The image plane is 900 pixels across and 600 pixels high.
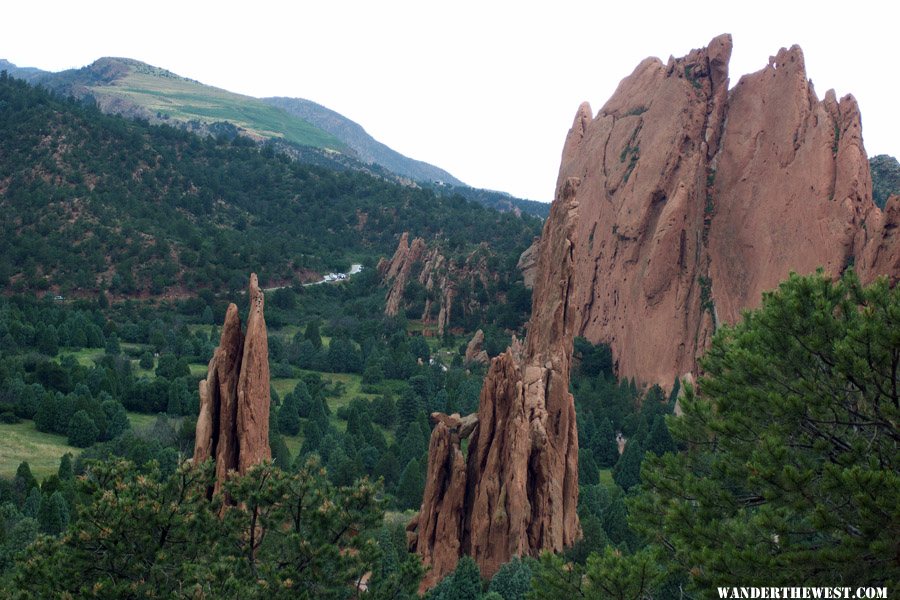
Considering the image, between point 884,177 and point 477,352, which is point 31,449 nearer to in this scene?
point 477,352

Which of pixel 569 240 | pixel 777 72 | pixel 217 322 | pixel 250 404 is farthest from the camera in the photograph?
pixel 217 322

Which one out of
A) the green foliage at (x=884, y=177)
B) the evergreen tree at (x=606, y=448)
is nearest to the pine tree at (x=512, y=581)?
the evergreen tree at (x=606, y=448)

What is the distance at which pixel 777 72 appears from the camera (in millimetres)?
71312

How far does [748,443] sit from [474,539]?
56.1ft

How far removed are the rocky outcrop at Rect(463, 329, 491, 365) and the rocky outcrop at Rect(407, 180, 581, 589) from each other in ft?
139

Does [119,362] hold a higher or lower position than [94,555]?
lower

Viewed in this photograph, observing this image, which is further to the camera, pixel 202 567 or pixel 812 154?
pixel 812 154

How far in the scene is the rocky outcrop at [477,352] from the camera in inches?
3076

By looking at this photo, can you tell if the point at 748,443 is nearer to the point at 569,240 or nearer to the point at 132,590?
the point at 132,590

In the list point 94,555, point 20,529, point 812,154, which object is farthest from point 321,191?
point 94,555

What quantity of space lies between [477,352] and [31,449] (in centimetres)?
3962

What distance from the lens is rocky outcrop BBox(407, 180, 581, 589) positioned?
31641 millimetres

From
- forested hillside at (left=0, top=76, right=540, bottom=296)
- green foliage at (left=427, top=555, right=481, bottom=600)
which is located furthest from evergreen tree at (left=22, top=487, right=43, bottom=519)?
forested hillside at (left=0, top=76, right=540, bottom=296)

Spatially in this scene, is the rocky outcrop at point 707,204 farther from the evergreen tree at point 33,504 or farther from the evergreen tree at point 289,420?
the evergreen tree at point 33,504
